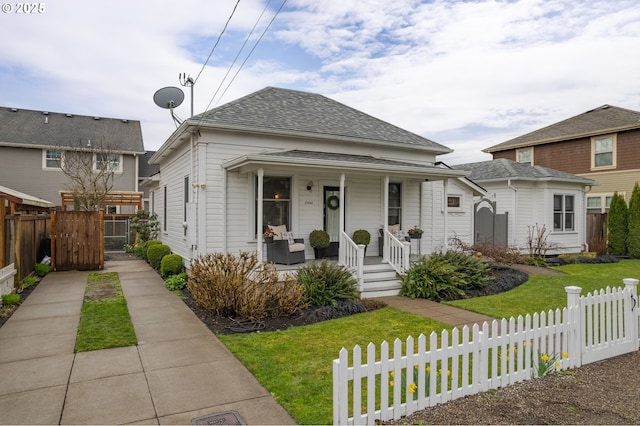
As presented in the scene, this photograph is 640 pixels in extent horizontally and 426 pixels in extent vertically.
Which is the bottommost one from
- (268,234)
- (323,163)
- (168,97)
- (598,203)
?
(268,234)

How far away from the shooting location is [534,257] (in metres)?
15.2

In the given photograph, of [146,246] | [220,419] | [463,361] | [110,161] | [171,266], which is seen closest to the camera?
[220,419]

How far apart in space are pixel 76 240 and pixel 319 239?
8.03 m

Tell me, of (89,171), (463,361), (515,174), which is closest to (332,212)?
(463,361)

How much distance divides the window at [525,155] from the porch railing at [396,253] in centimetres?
1735

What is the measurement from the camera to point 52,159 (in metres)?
22.0

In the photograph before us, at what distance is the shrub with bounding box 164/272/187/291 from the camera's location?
31.8ft

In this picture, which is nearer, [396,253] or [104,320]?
[104,320]

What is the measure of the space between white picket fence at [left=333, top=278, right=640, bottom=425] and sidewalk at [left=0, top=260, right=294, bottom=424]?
2.51ft

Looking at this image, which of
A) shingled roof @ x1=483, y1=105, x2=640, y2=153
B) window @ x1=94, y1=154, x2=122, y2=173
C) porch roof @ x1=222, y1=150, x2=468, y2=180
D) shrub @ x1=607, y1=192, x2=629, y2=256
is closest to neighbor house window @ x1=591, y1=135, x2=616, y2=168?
shingled roof @ x1=483, y1=105, x2=640, y2=153

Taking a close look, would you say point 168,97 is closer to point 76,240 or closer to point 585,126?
point 76,240

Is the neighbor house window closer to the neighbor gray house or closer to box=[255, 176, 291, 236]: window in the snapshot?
box=[255, 176, 291, 236]: window

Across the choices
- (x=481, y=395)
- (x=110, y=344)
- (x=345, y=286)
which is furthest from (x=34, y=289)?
(x=481, y=395)

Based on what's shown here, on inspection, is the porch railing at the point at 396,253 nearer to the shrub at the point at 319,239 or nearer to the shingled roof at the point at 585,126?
the shrub at the point at 319,239
